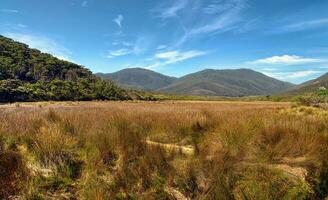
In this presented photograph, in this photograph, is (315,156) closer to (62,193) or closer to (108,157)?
(108,157)

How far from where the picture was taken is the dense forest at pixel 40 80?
5509 cm

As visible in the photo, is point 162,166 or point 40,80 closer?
point 162,166

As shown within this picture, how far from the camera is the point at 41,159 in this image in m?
4.82

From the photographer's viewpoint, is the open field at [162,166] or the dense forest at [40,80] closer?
the open field at [162,166]

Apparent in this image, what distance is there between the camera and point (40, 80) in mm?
71250

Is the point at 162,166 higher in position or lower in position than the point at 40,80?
lower

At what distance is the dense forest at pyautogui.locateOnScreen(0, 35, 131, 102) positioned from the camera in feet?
181

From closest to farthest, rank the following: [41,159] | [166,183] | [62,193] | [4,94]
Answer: [62,193] < [166,183] < [41,159] < [4,94]

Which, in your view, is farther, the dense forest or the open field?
the dense forest

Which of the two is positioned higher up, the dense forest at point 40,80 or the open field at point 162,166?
the dense forest at point 40,80

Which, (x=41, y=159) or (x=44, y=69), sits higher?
(x=44, y=69)

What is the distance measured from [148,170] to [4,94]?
5524 cm

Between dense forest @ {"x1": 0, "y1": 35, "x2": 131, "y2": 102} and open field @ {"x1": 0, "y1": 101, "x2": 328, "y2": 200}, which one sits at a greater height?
dense forest @ {"x1": 0, "y1": 35, "x2": 131, "y2": 102}

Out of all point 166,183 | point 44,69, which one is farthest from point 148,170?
point 44,69
